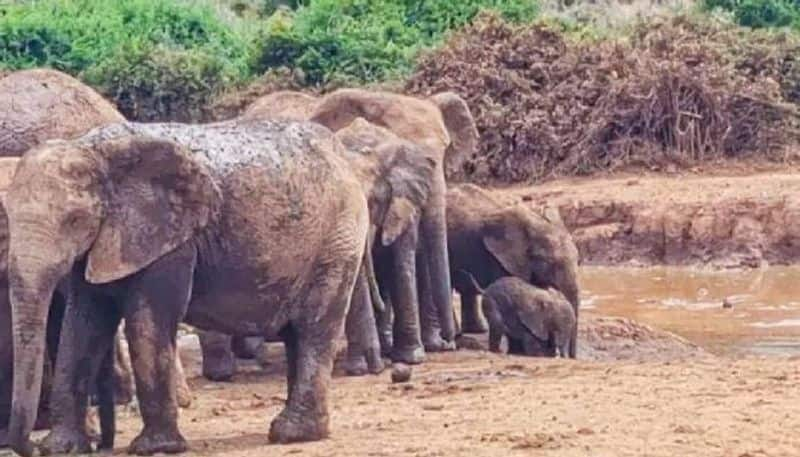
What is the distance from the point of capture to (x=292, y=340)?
32.6 feet

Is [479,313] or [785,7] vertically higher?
[785,7]

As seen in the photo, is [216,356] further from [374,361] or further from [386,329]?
[386,329]

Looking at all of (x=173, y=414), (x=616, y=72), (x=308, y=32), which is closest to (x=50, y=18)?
(x=308, y=32)

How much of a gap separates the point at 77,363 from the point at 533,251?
23.1 ft

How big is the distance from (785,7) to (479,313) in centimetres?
1366

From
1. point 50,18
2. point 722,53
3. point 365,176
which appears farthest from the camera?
point 50,18

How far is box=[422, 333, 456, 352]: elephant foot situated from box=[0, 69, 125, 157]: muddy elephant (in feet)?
8.51

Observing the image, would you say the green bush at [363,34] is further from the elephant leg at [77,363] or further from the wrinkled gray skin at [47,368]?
the elephant leg at [77,363]

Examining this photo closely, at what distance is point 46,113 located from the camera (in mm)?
13859

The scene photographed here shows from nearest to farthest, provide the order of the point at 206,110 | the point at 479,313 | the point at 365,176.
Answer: the point at 365,176, the point at 479,313, the point at 206,110

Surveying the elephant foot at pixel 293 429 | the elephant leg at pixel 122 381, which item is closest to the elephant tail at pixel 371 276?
the elephant leg at pixel 122 381

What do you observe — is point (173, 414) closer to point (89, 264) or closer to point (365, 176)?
point (89, 264)

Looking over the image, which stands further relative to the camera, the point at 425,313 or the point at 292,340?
the point at 425,313

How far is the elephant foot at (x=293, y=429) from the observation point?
32.0ft
